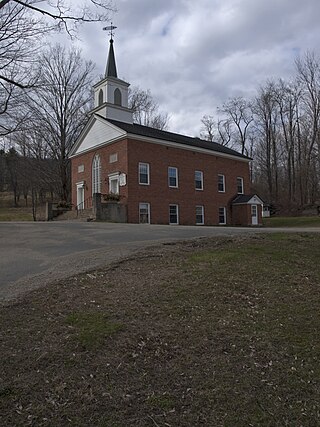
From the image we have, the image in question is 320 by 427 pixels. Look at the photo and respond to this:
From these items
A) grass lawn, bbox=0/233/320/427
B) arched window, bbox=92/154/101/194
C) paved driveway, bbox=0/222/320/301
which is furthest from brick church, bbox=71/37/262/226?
grass lawn, bbox=0/233/320/427

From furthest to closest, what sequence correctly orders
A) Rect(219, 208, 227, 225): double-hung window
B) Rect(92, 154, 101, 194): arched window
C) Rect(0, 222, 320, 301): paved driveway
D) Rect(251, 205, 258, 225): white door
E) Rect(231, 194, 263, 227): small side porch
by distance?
Rect(251, 205, 258, 225): white door → Rect(219, 208, 227, 225): double-hung window → Rect(231, 194, 263, 227): small side porch → Rect(92, 154, 101, 194): arched window → Rect(0, 222, 320, 301): paved driveway

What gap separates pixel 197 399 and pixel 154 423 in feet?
1.54

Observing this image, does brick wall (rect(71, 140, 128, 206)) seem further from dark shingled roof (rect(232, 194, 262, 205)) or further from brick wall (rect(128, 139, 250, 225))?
dark shingled roof (rect(232, 194, 262, 205))

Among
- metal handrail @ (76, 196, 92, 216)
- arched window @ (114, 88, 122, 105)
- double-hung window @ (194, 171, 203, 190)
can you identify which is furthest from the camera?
double-hung window @ (194, 171, 203, 190)

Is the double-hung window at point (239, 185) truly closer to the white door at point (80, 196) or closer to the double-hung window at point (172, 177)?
the double-hung window at point (172, 177)

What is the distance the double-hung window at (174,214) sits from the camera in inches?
1142

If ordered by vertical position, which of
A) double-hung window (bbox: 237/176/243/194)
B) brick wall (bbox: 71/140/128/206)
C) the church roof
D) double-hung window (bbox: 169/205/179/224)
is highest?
the church roof

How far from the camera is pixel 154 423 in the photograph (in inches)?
112

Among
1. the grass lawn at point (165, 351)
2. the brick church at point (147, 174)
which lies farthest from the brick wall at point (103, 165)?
the grass lawn at point (165, 351)

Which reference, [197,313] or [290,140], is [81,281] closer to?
[197,313]

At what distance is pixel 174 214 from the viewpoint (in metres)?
29.3

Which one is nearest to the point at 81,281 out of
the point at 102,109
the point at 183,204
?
the point at 183,204

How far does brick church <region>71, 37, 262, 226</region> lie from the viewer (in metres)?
26.6

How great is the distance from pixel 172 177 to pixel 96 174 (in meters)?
6.03
